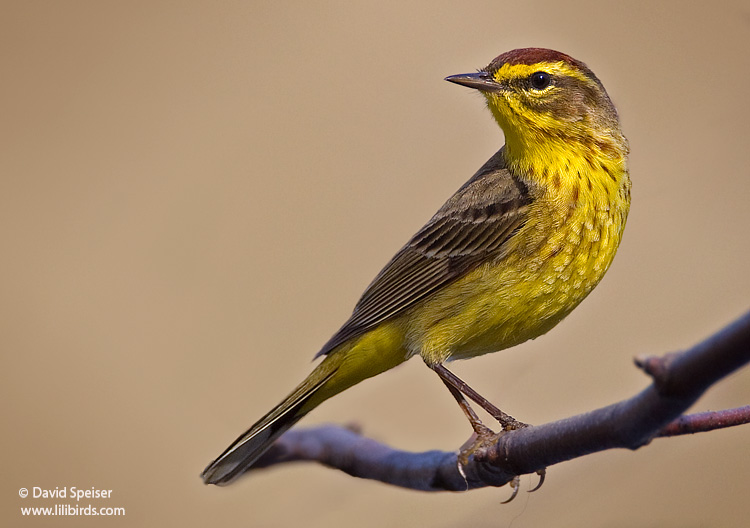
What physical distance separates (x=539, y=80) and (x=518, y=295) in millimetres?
995

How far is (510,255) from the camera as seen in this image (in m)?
3.62

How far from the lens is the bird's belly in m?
3.51

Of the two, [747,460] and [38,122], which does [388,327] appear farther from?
[38,122]

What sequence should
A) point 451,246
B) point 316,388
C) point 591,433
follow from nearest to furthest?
point 591,433
point 316,388
point 451,246

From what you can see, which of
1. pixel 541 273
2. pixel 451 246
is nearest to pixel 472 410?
pixel 541 273

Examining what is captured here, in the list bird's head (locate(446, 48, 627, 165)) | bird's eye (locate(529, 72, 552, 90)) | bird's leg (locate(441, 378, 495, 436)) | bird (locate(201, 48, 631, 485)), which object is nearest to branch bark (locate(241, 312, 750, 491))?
bird's leg (locate(441, 378, 495, 436))

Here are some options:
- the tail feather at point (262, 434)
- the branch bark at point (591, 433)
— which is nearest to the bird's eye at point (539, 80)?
the tail feather at point (262, 434)

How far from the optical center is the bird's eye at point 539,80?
3818mm

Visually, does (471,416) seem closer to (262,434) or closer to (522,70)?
(262,434)

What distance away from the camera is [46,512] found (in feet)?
14.0

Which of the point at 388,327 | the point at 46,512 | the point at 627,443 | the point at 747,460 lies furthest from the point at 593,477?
the point at 46,512

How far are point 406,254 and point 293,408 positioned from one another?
969 mm

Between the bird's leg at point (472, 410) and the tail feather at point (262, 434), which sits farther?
the tail feather at point (262, 434)

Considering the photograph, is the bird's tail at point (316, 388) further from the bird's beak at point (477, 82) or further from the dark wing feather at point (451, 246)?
the bird's beak at point (477, 82)
